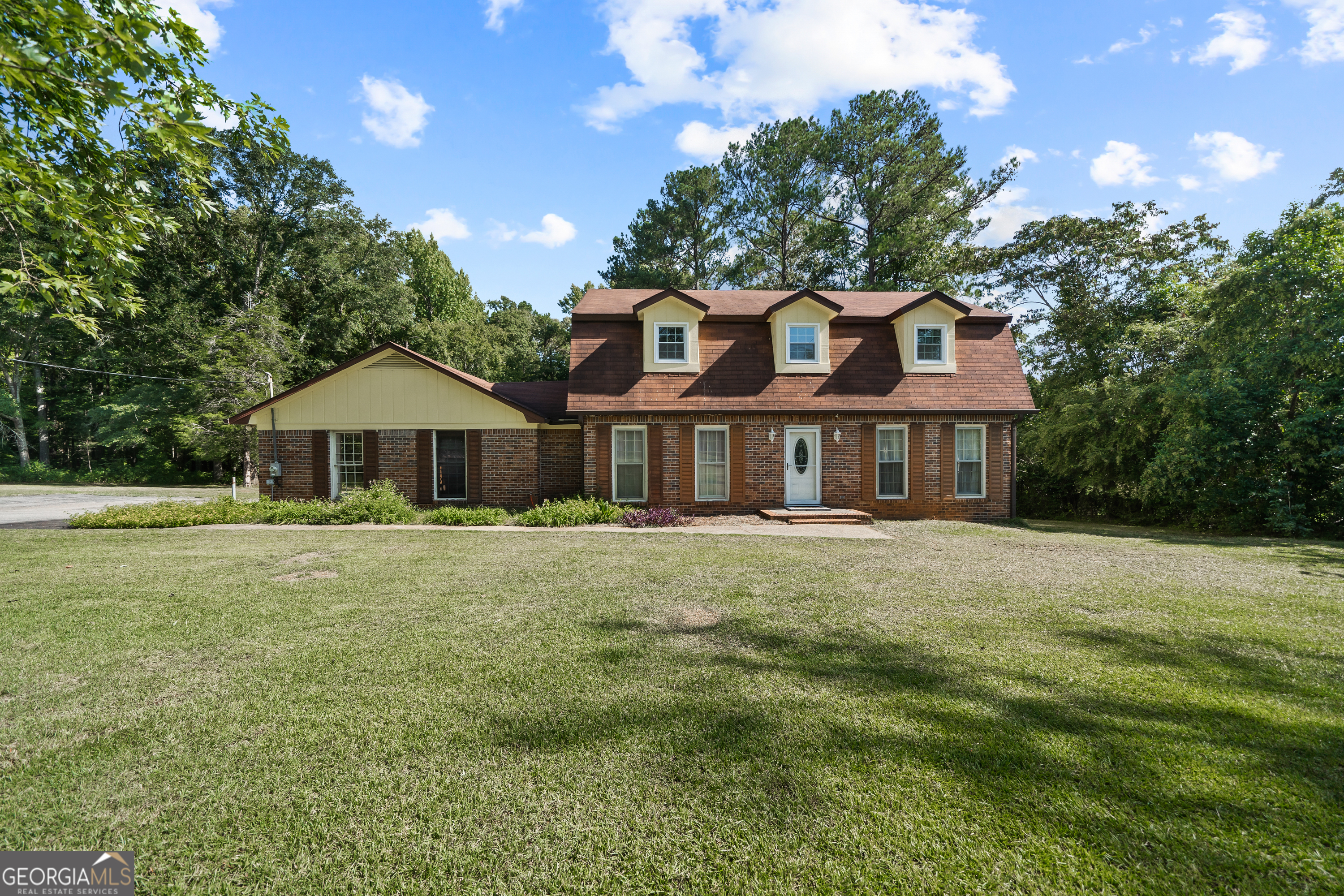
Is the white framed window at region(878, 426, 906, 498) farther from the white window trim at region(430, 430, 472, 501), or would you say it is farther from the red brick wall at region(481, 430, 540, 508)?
the white window trim at region(430, 430, 472, 501)

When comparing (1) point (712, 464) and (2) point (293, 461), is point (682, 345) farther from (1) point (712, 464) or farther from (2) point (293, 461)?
(2) point (293, 461)

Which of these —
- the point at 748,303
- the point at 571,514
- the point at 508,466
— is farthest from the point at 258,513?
the point at 748,303

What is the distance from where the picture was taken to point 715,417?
45.0 ft

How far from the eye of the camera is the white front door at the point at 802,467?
1398 cm

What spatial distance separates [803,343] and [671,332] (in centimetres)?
350

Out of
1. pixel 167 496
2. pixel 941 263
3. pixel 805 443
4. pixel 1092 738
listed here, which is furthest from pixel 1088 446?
pixel 167 496

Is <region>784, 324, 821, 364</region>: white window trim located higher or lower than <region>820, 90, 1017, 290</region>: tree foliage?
lower

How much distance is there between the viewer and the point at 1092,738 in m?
3.25

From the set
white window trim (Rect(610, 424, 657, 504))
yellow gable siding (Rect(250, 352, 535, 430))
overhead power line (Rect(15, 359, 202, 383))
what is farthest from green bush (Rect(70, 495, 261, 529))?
overhead power line (Rect(15, 359, 202, 383))

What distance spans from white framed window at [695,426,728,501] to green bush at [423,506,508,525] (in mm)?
4852

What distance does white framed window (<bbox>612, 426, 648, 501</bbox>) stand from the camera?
13.9 metres

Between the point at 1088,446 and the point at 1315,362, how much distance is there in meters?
4.65

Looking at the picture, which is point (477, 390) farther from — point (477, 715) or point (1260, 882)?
point (1260, 882)

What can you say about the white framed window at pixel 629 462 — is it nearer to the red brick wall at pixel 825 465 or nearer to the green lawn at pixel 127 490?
the red brick wall at pixel 825 465
